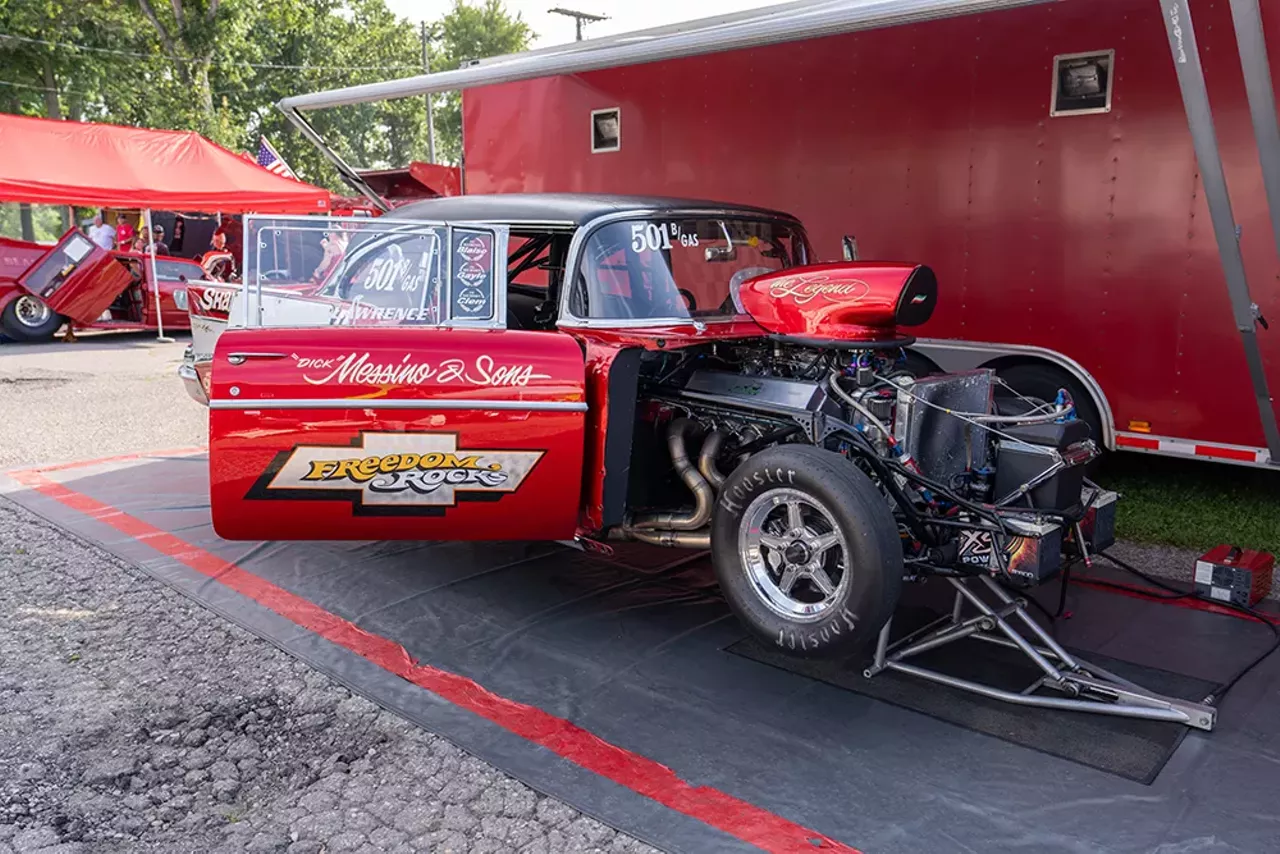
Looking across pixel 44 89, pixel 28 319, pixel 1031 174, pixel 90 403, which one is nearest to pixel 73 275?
pixel 28 319

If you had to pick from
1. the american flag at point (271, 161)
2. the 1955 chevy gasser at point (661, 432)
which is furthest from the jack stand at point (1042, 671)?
the american flag at point (271, 161)

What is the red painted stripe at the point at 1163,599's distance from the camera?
4.41m

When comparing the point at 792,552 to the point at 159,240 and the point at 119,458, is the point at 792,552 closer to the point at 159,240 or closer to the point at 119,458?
the point at 119,458

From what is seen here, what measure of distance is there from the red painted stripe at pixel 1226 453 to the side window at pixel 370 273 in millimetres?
4024

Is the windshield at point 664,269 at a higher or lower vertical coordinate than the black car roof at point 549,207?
lower

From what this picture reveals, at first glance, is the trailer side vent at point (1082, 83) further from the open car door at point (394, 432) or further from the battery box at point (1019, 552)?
the open car door at point (394, 432)

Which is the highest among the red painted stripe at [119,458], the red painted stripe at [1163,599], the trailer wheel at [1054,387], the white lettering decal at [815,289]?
the white lettering decal at [815,289]

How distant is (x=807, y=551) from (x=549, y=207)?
7.26ft

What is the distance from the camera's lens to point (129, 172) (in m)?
13.4

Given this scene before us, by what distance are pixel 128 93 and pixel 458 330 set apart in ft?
97.6

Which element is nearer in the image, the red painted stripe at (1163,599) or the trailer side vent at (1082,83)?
the red painted stripe at (1163,599)

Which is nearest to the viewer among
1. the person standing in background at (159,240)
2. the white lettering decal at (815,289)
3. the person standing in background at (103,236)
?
the white lettering decal at (815,289)

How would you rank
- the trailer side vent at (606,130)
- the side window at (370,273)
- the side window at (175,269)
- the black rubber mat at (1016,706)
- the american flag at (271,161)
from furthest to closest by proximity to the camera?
the american flag at (271,161) → the side window at (175,269) → the trailer side vent at (606,130) → the side window at (370,273) → the black rubber mat at (1016,706)

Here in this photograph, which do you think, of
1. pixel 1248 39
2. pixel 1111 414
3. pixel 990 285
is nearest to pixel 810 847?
pixel 1248 39
